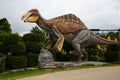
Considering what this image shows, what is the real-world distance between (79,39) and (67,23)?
1559 mm

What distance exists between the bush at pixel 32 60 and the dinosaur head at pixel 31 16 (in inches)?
96.7

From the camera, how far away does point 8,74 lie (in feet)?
59.5

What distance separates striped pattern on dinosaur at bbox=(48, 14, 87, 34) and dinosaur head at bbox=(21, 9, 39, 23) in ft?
4.58

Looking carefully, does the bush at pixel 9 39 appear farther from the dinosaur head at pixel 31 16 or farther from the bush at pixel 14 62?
the dinosaur head at pixel 31 16

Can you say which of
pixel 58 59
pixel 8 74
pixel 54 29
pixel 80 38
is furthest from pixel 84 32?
pixel 8 74

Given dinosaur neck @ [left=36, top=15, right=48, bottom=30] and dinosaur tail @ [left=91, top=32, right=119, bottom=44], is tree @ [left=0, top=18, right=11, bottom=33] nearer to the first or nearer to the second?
dinosaur neck @ [left=36, top=15, right=48, bottom=30]

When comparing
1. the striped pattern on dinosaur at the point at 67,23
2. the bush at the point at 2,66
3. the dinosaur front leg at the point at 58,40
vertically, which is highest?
the striped pattern on dinosaur at the point at 67,23

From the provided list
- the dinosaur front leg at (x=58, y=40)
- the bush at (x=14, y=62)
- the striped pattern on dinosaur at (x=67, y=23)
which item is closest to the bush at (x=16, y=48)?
the bush at (x=14, y=62)

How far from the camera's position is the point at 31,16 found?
22812 millimetres

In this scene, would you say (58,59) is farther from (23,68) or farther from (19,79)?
(19,79)

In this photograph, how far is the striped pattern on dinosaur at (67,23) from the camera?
936 inches

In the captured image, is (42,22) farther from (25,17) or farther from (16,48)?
(16,48)

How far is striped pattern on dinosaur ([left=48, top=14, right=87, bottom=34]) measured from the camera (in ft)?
78.0

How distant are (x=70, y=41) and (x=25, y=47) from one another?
4186mm
